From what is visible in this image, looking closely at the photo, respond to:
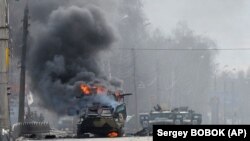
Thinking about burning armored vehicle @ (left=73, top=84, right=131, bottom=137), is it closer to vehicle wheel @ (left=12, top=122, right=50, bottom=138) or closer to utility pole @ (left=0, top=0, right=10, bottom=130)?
vehicle wheel @ (left=12, top=122, right=50, bottom=138)

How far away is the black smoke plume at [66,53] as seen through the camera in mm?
34875

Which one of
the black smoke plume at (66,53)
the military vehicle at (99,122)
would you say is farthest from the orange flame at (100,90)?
the military vehicle at (99,122)

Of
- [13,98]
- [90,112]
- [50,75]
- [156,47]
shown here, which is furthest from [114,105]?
[156,47]

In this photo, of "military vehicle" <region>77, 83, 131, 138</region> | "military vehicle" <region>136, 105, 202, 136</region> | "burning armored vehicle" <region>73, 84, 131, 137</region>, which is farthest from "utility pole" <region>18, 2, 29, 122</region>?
"military vehicle" <region>77, 83, 131, 138</region>

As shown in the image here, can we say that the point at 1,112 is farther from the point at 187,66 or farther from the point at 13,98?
the point at 187,66

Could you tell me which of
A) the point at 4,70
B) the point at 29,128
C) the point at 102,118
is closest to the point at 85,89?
the point at 29,128

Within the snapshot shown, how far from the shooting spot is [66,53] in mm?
38625

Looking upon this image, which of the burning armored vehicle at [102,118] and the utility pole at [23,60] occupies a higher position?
the utility pole at [23,60]

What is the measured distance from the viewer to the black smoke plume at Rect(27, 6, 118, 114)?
114 ft

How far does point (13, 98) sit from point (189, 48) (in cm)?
5827

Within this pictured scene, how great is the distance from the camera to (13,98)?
201 ft

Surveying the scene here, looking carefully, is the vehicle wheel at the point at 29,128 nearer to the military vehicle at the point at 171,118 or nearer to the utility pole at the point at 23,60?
the utility pole at the point at 23,60

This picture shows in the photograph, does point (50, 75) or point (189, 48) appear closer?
point (50, 75)

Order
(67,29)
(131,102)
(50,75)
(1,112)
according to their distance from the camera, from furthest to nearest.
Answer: (131,102) < (67,29) < (50,75) < (1,112)
